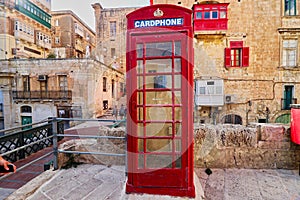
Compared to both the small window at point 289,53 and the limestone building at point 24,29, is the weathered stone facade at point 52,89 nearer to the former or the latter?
the limestone building at point 24,29

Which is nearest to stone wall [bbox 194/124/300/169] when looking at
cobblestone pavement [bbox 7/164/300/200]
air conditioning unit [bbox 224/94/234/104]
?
cobblestone pavement [bbox 7/164/300/200]

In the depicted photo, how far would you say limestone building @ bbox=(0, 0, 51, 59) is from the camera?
57.6 feet

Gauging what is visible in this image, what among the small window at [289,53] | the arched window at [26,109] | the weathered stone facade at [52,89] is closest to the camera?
the small window at [289,53]

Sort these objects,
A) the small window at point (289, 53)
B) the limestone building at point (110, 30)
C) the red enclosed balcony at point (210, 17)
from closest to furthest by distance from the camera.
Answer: the red enclosed balcony at point (210, 17) < the small window at point (289, 53) < the limestone building at point (110, 30)

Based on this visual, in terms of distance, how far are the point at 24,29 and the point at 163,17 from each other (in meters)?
22.3

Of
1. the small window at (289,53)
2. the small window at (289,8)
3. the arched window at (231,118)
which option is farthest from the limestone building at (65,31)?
the small window at (289,53)

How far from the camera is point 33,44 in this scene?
2036 centimetres

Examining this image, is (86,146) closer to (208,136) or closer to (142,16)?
(208,136)

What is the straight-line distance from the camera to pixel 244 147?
3.14m

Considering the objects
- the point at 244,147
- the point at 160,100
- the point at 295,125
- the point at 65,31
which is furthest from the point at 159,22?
the point at 65,31

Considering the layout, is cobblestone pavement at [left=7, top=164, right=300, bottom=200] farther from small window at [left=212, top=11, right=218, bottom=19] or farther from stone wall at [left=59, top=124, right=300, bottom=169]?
small window at [left=212, top=11, right=218, bottom=19]

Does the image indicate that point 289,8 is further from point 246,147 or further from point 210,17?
point 246,147

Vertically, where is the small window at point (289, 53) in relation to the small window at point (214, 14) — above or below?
below

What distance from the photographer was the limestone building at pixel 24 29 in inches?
691
